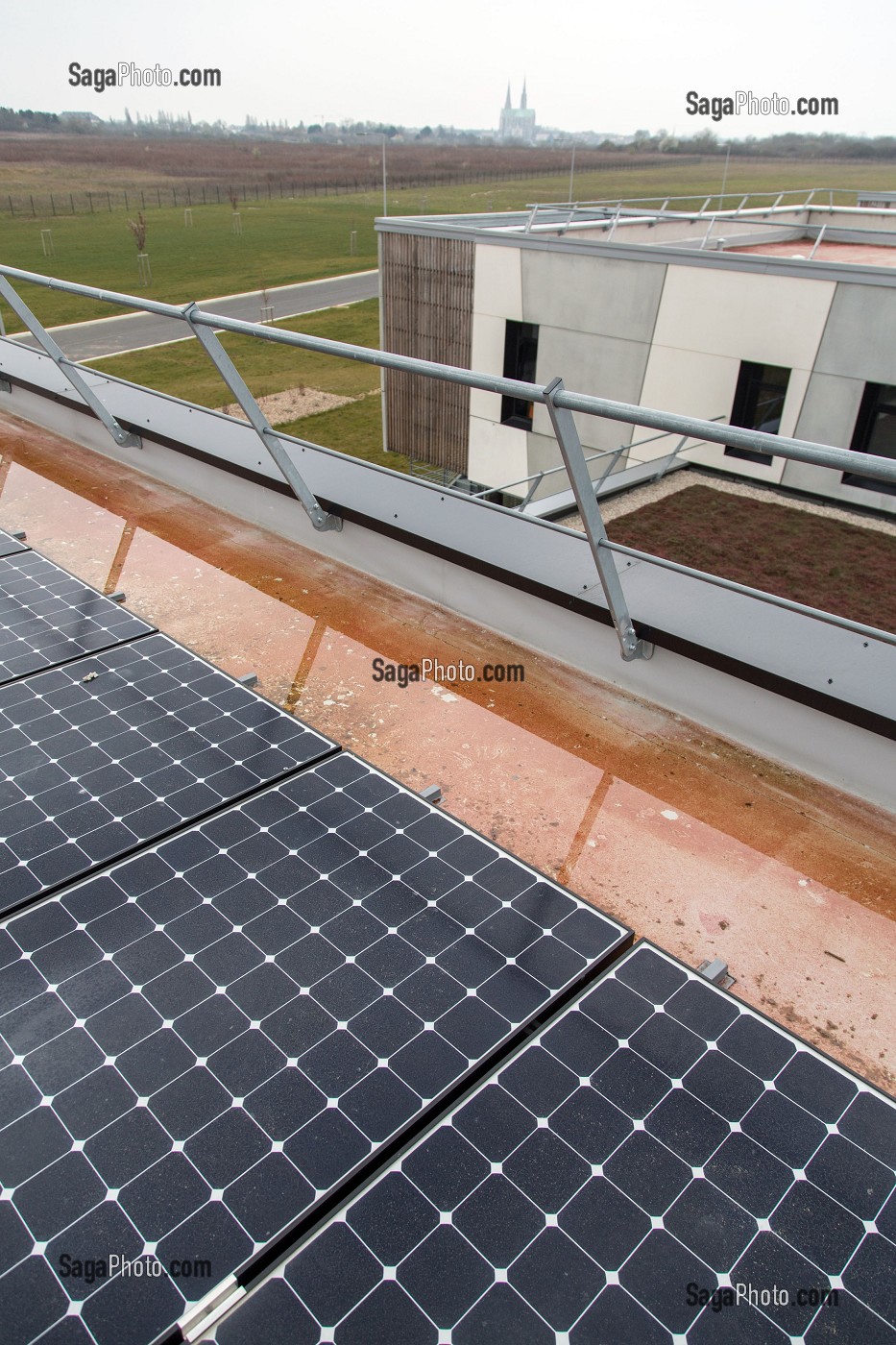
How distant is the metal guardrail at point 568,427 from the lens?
335 cm

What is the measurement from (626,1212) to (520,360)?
18.5 meters

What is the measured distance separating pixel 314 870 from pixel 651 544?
825 centimetres

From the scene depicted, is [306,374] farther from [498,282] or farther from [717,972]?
[717,972]

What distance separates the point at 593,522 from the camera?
4664mm

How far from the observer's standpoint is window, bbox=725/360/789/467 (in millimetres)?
14797

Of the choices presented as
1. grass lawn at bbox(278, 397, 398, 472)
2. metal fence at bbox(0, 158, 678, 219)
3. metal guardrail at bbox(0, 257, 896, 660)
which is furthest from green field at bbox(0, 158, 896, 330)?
grass lawn at bbox(278, 397, 398, 472)

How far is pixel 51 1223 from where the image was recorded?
213cm

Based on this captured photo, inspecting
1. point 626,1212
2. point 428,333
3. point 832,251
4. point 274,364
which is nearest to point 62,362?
point 626,1212

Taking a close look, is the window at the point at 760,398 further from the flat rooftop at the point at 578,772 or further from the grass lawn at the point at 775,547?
the flat rooftop at the point at 578,772

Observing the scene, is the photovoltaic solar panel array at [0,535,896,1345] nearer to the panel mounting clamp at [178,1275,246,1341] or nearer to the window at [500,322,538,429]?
the panel mounting clamp at [178,1275,246,1341]

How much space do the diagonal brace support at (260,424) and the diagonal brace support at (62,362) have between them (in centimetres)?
255

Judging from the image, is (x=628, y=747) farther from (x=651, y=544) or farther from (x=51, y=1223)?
(x=651, y=544)

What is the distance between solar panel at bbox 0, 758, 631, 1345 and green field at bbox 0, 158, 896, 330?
1061cm

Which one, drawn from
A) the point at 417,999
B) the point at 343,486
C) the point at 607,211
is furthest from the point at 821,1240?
the point at 607,211
